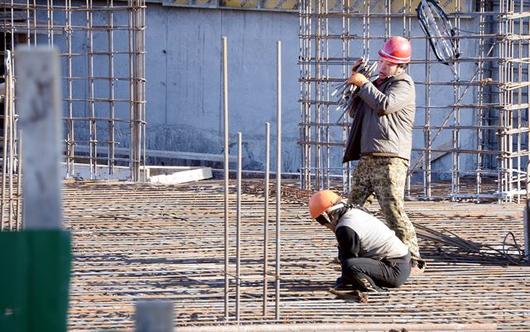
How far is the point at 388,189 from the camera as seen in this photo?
821 cm

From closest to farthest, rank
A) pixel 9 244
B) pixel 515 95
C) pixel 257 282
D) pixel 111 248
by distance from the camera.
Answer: pixel 9 244, pixel 257 282, pixel 111 248, pixel 515 95

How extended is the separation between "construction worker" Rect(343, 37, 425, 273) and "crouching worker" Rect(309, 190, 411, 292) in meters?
0.48

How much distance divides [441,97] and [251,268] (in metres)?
9.52

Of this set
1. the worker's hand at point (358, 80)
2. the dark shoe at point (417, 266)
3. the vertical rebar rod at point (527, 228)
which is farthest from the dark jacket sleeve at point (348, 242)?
the vertical rebar rod at point (527, 228)

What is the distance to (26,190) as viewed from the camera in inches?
123

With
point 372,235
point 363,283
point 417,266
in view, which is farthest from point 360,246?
point 417,266

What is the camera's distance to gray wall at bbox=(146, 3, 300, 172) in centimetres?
1823

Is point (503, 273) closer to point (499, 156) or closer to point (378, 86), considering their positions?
point (378, 86)

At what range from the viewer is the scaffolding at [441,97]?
504 inches

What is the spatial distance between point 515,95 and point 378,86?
8490mm

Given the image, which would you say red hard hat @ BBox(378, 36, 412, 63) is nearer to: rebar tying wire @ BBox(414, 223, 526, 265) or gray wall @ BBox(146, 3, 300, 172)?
rebar tying wire @ BBox(414, 223, 526, 265)

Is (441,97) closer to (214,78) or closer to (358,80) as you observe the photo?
(214,78)

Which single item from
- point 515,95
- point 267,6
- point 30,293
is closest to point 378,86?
point 30,293

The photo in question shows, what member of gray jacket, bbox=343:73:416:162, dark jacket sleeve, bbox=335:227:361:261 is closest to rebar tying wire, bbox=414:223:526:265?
gray jacket, bbox=343:73:416:162
